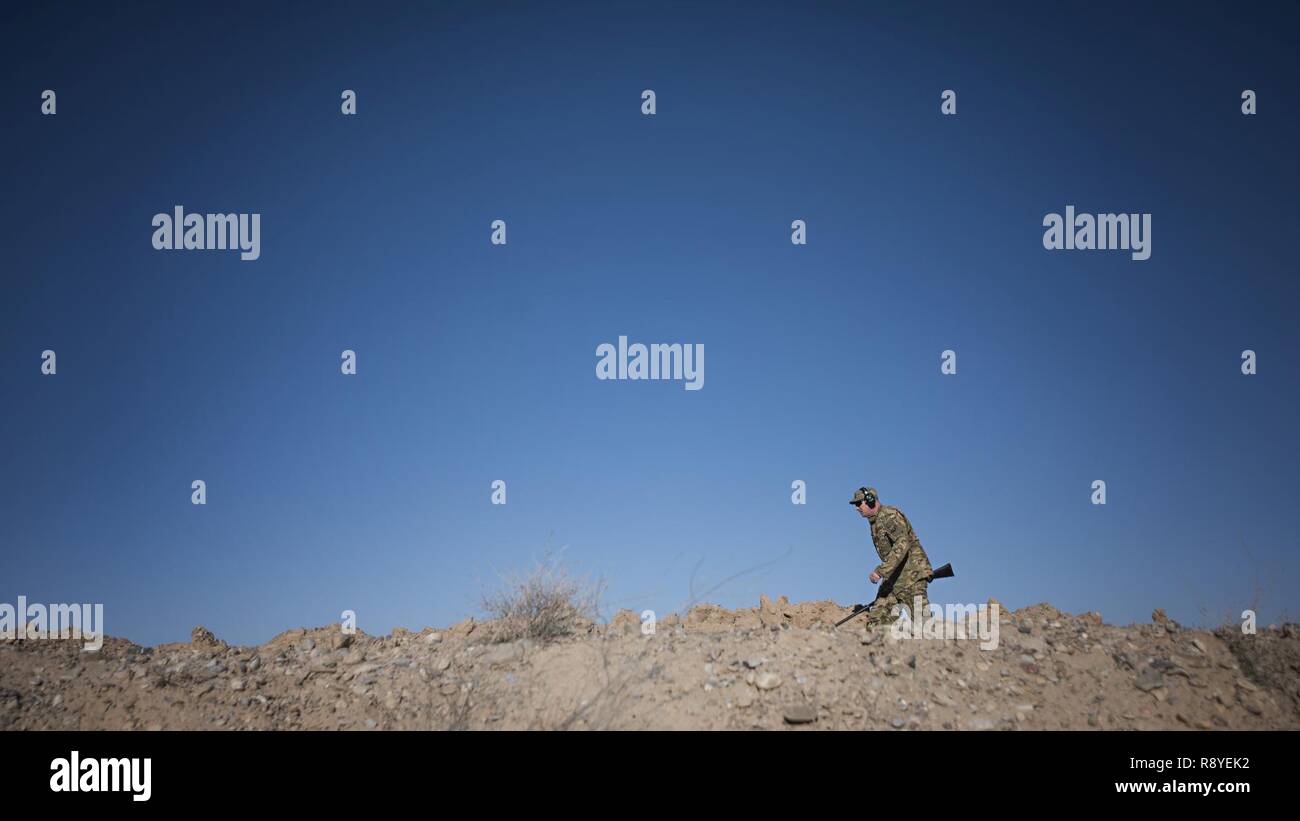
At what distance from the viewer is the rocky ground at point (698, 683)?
34.6 feet

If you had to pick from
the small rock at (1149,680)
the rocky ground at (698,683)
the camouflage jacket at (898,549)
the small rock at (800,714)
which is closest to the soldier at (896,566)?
the camouflage jacket at (898,549)

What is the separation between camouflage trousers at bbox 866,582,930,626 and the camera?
45.7 feet

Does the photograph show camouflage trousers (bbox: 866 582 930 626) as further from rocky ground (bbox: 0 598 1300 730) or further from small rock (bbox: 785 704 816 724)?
small rock (bbox: 785 704 816 724)

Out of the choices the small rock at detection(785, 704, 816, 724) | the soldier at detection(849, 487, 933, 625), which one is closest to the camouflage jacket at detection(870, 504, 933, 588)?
the soldier at detection(849, 487, 933, 625)

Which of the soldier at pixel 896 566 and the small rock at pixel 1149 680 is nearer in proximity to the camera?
the small rock at pixel 1149 680

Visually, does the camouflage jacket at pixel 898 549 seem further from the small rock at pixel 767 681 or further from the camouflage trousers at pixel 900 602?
the small rock at pixel 767 681

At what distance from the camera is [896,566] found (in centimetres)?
1382

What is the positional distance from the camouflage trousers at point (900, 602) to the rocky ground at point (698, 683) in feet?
4.80

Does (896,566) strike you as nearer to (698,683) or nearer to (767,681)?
(767,681)

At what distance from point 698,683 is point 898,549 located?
16.0ft

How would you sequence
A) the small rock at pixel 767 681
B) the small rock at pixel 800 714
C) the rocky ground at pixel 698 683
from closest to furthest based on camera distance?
the small rock at pixel 800 714, the rocky ground at pixel 698 683, the small rock at pixel 767 681

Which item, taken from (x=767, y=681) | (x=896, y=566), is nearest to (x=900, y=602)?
(x=896, y=566)
